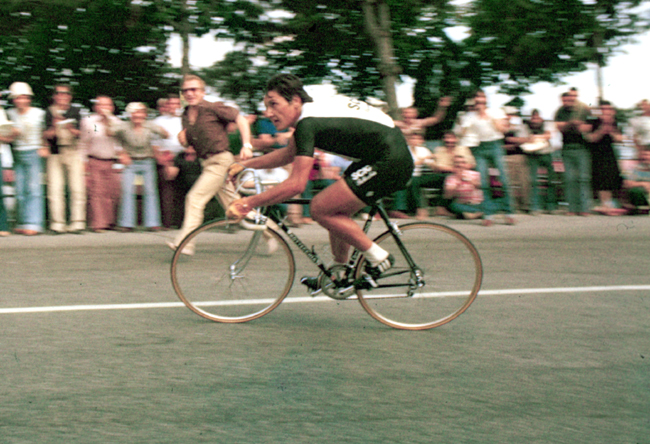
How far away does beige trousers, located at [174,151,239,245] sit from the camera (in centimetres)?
829

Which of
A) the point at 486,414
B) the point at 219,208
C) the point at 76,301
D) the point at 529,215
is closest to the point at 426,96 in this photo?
the point at 529,215

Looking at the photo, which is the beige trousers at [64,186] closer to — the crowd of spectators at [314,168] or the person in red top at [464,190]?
the crowd of spectators at [314,168]

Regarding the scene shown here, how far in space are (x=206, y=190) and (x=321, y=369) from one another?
4.23 metres

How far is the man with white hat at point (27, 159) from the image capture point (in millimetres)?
10180

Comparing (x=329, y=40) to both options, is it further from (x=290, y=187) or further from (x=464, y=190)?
(x=290, y=187)

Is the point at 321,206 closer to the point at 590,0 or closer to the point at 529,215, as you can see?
the point at 529,215

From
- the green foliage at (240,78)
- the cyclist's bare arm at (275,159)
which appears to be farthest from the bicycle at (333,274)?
the green foliage at (240,78)

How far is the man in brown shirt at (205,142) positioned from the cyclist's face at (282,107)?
3.27 m

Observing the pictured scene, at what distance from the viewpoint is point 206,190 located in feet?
27.5

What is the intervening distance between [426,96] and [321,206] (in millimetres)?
17505

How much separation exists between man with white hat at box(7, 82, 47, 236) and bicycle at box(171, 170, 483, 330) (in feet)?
18.6

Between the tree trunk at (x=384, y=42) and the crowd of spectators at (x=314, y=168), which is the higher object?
the tree trunk at (x=384, y=42)

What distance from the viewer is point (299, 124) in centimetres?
489

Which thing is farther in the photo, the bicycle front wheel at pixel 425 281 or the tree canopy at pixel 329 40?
the tree canopy at pixel 329 40
